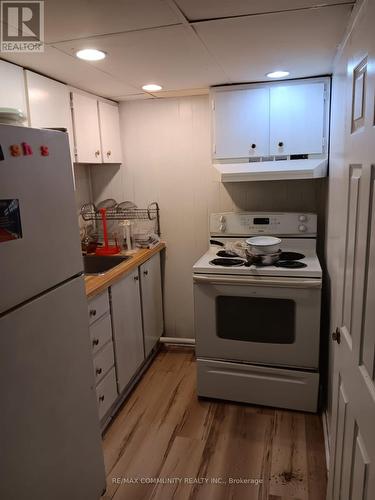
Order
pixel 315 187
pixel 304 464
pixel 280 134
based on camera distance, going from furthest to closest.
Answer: pixel 315 187
pixel 280 134
pixel 304 464

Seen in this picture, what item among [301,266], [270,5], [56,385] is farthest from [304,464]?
[270,5]

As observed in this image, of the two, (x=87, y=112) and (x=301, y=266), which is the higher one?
(x=87, y=112)

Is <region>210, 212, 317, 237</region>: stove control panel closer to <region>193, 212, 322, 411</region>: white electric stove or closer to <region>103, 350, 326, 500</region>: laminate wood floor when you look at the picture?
<region>193, 212, 322, 411</region>: white electric stove

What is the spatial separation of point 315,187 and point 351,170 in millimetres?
1588

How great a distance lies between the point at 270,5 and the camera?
1.26 m

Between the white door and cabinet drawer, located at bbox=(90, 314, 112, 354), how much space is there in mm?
1278

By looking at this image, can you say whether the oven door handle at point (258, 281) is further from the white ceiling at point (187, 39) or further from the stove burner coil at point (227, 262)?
the white ceiling at point (187, 39)

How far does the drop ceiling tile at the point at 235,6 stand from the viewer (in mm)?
1228

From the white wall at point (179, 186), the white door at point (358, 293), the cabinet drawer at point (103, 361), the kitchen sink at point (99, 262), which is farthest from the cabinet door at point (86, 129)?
the white door at point (358, 293)

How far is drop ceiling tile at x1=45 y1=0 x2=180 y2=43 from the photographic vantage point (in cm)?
120

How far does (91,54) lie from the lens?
1.72 meters

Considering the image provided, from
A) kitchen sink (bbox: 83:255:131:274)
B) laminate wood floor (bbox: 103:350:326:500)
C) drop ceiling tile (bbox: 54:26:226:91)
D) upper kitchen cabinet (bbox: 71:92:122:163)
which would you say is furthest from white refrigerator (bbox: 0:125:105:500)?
kitchen sink (bbox: 83:255:131:274)

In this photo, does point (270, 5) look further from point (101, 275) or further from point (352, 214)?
point (101, 275)

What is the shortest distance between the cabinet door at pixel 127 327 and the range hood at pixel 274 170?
96cm
